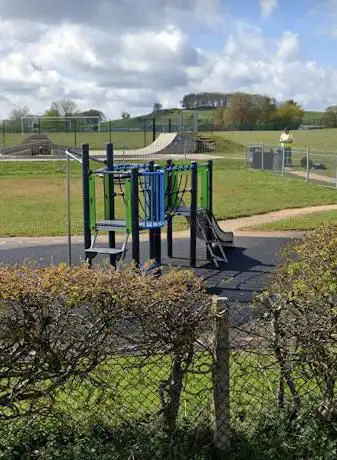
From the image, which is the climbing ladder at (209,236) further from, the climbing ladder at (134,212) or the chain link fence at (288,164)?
the chain link fence at (288,164)

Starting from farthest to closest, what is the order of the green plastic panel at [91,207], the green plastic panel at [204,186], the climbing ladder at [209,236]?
the green plastic panel at [204,186]
the climbing ladder at [209,236]
the green plastic panel at [91,207]

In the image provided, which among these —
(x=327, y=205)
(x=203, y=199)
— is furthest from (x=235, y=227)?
(x=327, y=205)

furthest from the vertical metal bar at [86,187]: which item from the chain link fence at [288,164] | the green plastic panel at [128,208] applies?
the chain link fence at [288,164]

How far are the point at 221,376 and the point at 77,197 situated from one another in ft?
58.3

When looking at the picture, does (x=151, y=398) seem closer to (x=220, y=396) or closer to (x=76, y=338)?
(x=220, y=396)

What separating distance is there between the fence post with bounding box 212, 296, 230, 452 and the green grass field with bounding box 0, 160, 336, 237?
34.2ft

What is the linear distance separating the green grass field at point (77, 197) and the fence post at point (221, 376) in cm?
Answer: 1042

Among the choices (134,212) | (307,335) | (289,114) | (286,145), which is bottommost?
(307,335)

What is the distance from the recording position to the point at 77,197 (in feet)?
69.6

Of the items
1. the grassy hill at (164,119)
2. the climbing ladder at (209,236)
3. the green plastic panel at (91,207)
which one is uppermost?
the grassy hill at (164,119)

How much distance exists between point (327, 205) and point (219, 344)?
15.1m

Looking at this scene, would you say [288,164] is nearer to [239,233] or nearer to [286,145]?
[286,145]

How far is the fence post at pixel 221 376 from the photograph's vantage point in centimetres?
382

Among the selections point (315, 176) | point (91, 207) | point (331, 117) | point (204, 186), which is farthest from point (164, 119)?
point (331, 117)
